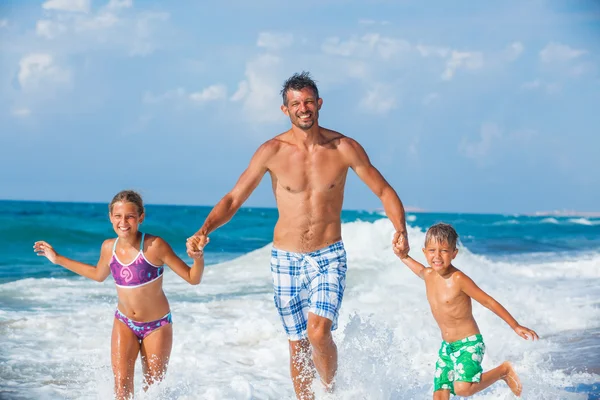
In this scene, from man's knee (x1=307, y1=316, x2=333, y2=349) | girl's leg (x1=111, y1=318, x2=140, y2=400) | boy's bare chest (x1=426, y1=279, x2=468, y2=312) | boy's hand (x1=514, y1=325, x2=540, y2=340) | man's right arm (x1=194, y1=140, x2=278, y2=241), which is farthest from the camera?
man's right arm (x1=194, y1=140, x2=278, y2=241)

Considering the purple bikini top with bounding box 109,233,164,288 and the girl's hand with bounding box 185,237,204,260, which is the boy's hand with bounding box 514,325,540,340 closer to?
the girl's hand with bounding box 185,237,204,260

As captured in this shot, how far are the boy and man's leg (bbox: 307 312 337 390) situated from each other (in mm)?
700

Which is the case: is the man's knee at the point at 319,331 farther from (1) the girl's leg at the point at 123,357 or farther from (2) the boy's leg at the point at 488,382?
(1) the girl's leg at the point at 123,357

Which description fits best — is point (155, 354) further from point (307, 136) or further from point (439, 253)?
point (439, 253)

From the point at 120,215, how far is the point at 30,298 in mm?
6862

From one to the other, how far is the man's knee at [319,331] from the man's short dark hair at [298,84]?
1.48 meters

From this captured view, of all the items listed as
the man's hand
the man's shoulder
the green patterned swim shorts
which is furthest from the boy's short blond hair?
the man's shoulder

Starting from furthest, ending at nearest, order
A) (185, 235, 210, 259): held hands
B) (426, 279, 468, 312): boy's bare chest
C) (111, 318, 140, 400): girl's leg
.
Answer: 1. (426, 279, 468, 312): boy's bare chest
2. (111, 318, 140, 400): girl's leg
3. (185, 235, 210, 259): held hands

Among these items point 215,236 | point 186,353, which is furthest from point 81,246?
point 186,353

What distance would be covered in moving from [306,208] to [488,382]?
63.9 inches

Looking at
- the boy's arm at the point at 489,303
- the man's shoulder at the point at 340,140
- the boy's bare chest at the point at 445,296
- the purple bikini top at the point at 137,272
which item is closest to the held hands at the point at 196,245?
the purple bikini top at the point at 137,272

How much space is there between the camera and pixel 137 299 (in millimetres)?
4875

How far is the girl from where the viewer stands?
4.85 m

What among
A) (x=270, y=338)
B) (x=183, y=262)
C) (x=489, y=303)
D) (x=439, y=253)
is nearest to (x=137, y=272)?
(x=183, y=262)
